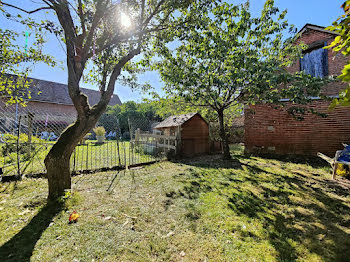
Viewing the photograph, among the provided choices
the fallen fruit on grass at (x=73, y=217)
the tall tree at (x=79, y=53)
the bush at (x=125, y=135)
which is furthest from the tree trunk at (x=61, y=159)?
the bush at (x=125, y=135)

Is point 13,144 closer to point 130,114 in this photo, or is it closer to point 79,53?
point 79,53

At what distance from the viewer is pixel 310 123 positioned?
8070mm

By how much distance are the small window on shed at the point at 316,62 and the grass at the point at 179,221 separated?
6.72m

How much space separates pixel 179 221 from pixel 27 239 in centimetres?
242

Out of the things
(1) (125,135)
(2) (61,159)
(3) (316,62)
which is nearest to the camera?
(2) (61,159)

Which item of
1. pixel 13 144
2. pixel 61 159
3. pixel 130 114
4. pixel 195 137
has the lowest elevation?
pixel 61 159

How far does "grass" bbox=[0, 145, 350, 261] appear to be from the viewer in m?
2.12

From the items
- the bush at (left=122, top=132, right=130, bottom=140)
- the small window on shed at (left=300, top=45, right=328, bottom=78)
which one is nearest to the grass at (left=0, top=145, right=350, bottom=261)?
the small window on shed at (left=300, top=45, right=328, bottom=78)

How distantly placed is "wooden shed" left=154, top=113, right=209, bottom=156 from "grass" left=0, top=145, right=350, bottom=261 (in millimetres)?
4259

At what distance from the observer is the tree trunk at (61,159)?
342 cm

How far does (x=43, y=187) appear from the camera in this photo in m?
4.17

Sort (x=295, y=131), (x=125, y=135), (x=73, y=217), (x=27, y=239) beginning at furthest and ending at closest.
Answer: (x=125, y=135) → (x=295, y=131) → (x=73, y=217) → (x=27, y=239)

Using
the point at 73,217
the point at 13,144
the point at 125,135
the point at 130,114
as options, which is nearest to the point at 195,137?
the point at 73,217

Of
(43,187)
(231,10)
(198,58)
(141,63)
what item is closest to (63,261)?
(43,187)
